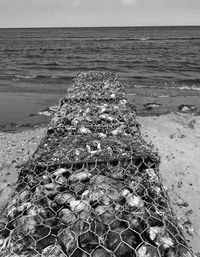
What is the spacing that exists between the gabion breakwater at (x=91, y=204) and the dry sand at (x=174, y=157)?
87.7 inches

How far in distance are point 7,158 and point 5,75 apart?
56.6ft

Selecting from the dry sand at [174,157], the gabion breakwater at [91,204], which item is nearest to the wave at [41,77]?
the dry sand at [174,157]

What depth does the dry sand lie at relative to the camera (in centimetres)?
629

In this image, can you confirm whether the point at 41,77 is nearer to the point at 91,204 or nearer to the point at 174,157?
the point at 174,157

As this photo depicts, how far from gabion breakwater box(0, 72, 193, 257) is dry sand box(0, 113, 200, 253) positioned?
223cm

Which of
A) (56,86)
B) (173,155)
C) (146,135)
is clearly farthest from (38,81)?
(173,155)

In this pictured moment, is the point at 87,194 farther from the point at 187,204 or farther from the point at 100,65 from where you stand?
the point at 100,65

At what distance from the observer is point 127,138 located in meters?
5.24

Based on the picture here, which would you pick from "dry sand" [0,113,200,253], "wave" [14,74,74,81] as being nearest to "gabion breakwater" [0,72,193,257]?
"dry sand" [0,113,200,253]

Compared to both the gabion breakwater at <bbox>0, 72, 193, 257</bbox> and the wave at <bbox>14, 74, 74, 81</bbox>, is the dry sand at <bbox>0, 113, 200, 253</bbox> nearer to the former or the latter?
the gabion breakwater at <bbox>0, 72, 193, 257</bbox>

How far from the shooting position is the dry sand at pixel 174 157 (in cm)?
629

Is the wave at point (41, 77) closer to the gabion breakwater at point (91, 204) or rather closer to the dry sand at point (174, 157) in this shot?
the dry sand at point (174, 157)

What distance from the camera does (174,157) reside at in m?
8.69

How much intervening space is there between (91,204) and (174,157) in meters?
5.67
